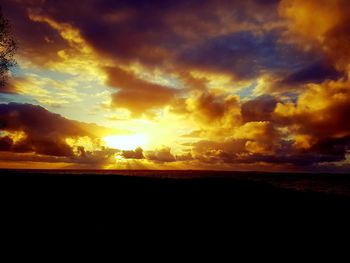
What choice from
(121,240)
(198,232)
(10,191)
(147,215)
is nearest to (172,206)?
(147,215)

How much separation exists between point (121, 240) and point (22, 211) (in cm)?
736

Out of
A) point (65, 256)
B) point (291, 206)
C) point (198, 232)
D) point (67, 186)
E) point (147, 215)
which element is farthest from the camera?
point (67, 186)

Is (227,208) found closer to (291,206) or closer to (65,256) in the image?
(291,206)

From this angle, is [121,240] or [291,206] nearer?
[121,240]

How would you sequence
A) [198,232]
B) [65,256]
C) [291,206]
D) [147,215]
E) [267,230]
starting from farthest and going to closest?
[291,206], [147,215], [267,230], [198,232], [65,256]

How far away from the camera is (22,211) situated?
58.3 ft

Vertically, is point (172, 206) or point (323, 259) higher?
point (172, 206)

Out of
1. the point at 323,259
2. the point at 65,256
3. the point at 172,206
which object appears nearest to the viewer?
the point at 65,256

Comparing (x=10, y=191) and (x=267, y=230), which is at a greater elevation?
(x=10, y=191)

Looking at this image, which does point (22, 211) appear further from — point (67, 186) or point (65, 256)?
point (67, 186)

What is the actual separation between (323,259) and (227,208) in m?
9.32

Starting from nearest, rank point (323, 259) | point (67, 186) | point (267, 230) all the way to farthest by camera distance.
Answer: point (323, 259) → point (267, 230) → point (67, 186)

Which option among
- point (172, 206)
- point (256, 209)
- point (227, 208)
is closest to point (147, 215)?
point (172, 206)

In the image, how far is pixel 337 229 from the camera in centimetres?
1912
